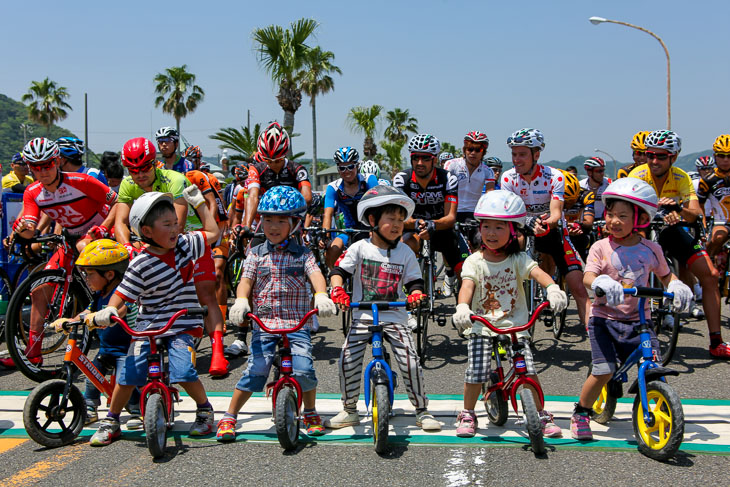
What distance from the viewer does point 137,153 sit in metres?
6.17

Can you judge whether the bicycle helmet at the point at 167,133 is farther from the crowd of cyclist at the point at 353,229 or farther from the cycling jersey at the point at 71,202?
the cycling jersey at the point at 71,202

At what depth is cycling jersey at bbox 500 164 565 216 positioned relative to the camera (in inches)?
276

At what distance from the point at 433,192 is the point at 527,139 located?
1362 millimetres

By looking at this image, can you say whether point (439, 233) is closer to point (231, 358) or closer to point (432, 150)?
point (432, 150)

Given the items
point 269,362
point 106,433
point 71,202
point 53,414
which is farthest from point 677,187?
point 71,202

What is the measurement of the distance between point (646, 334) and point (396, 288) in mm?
1799

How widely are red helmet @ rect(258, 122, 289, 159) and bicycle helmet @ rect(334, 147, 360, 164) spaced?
0.73 metres

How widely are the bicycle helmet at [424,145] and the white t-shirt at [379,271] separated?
2.87m

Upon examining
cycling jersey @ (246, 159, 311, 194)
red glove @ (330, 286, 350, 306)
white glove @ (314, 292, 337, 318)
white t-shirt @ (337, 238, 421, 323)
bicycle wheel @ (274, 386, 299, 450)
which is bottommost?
bicycle wheel @ (274, 386, 299, 450)

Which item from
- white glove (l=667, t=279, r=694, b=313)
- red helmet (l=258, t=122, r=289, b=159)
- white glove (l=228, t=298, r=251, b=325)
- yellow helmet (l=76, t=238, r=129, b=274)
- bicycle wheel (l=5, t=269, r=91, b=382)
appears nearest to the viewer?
white glove (l=667, t=279, r=694, b=313)

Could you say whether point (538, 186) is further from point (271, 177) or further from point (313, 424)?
point (313, 424)

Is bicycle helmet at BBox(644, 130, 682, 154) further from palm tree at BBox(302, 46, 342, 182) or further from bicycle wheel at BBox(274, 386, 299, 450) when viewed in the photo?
palm tree at BBox(302, 46, 342, 182)

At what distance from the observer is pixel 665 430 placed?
4.02 m

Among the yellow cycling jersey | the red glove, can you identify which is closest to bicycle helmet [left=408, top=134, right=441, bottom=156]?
the yellow cycling jersey
